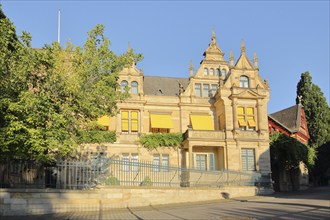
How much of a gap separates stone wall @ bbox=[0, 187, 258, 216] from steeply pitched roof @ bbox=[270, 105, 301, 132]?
24.4m

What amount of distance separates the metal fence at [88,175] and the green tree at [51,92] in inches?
26.6

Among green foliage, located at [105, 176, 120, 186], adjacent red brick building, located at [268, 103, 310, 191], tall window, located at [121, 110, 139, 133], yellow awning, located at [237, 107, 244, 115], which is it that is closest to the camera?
green foliage, located at [105, 176, 120, 186]

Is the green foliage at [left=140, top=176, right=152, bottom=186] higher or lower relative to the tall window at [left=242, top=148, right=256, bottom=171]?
lower

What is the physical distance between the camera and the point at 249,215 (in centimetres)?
1648

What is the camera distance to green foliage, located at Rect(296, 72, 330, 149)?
50.0 m

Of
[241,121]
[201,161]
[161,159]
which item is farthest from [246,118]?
[161,159]

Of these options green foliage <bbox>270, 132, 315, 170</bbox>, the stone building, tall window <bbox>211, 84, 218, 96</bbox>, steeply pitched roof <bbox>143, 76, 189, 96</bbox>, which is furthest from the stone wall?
steeply pitched roof <bbox>143, 76, 189, 96</bbox>

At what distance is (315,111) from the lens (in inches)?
1978

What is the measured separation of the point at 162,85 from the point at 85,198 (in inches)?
922

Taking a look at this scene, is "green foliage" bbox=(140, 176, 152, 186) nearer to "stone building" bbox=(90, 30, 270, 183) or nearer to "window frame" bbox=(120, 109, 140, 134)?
"stone building" bbox=(90, 30, 270, 183)

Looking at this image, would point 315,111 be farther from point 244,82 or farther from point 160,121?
point 160,121

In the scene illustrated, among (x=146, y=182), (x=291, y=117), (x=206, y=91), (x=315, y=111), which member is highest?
(x=206, y=91)

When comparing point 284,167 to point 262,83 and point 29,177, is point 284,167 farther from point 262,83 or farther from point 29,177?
point 29,177

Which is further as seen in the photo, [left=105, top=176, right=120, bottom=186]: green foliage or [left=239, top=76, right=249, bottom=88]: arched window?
[left=239, top=76, right=249, bottom=88]: arched window
